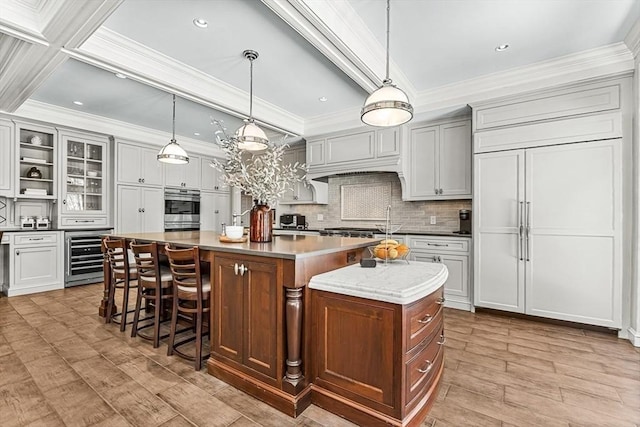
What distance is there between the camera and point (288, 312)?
6.00 feet

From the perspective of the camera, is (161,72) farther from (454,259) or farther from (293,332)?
(454,259)

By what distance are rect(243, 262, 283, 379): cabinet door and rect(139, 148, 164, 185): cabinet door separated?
4.84m

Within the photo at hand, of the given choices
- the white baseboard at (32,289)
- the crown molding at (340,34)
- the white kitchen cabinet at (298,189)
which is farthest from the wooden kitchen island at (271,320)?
the white baseboard at (32,289)

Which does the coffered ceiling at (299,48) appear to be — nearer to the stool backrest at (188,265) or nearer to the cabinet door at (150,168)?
the cabinet door at (150,168)

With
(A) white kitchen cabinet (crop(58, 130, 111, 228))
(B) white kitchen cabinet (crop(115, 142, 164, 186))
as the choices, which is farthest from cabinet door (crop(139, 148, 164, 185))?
(A) white kitchen cabinet (crop(58, 130, 111, 228))

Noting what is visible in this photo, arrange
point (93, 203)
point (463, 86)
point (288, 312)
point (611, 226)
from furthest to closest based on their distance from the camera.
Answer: point (93, 203) < point (463, 86) < point (611, 226) < point (288, 312)

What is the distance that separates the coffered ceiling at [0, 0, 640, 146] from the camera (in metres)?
2.46

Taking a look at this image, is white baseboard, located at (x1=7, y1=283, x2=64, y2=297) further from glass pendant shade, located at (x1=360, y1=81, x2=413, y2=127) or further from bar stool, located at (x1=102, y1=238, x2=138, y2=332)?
glass pendant shade, located at (x1=360, y1=81, x2=413, y2=127)

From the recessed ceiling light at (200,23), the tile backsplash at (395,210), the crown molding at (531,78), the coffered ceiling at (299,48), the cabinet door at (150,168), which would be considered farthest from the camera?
Result: the cabinet door at (150,168)

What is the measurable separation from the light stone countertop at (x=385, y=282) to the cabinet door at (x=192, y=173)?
17.9ft

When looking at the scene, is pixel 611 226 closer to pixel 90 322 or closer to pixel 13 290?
pixel 90 322

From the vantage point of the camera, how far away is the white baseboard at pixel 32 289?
4.41 meters

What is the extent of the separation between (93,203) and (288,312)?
5.18 metres

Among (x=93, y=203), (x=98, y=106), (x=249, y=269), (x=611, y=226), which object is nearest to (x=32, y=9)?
(x=98, y=106)
